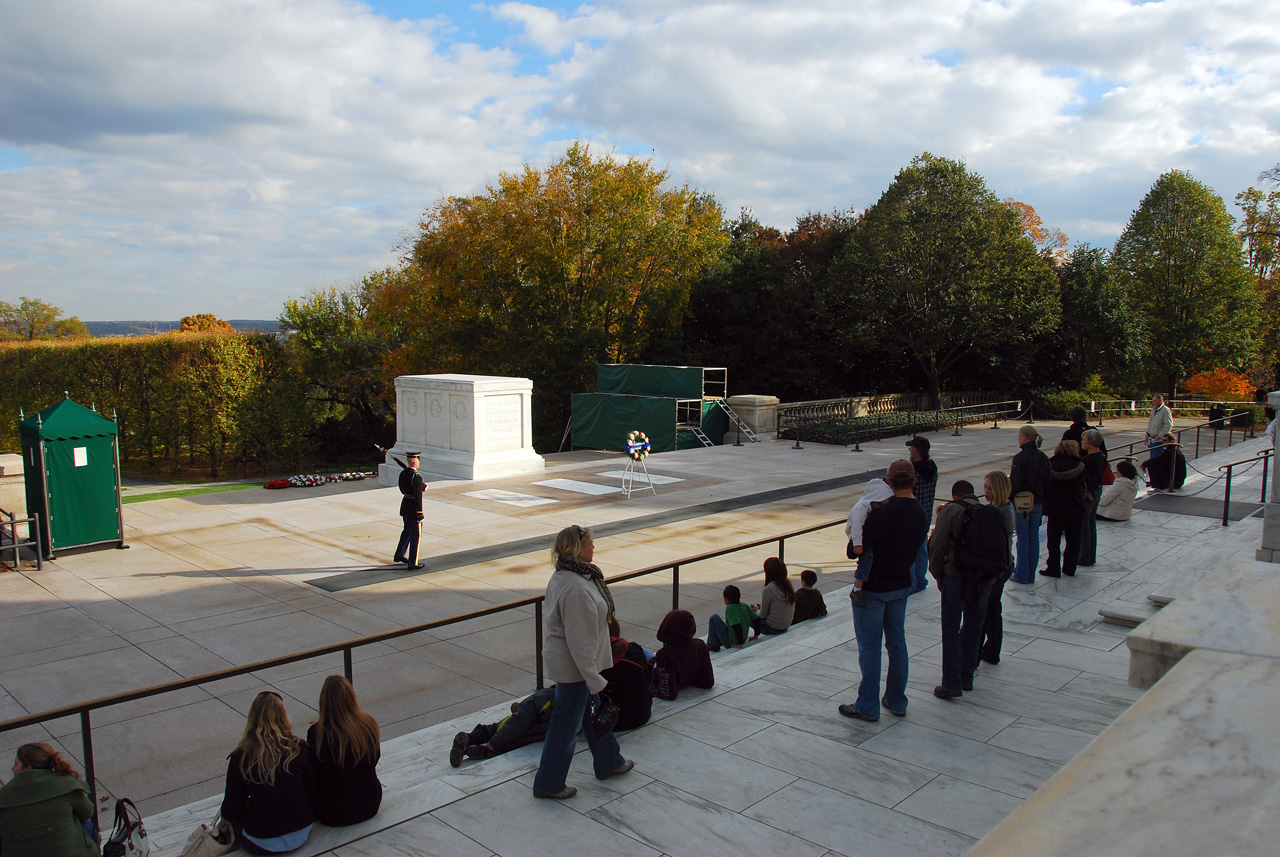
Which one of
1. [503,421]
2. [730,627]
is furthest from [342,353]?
[730,627]

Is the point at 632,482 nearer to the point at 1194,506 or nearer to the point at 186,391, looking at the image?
the point at 1194,506

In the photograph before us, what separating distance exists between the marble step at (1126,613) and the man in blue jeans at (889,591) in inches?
140

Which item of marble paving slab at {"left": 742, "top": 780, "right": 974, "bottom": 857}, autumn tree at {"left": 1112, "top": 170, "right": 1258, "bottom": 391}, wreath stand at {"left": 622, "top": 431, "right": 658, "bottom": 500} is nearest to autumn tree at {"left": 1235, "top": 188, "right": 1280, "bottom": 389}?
autumn tree at {"left": 1112, "top": 170, "right": 1258, "bottom": 391}

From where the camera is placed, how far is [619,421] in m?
29.2

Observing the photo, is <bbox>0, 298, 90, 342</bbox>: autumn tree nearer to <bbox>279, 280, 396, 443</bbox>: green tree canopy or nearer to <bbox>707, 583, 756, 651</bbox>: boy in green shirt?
<bbox>279, 280, 396, 443</bbox>: green tree canopy

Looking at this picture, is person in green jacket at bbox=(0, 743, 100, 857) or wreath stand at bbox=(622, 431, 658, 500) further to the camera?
wreath stand at bbox=(622, 431, 658, 500)

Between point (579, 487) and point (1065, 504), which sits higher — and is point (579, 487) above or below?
below

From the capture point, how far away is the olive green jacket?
395cm

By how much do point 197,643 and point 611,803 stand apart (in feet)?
21.6

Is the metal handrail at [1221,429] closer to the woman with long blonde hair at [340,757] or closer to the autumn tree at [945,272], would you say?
the autumn tree at [945,272]

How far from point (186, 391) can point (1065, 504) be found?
34.1 m

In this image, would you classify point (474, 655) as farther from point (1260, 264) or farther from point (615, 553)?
point (1260, 264)

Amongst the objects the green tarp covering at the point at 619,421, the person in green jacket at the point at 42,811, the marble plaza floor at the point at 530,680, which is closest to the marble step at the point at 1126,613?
the marble plaza floor at the point at 530,680

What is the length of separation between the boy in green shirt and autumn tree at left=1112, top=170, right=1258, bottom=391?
34.8m
